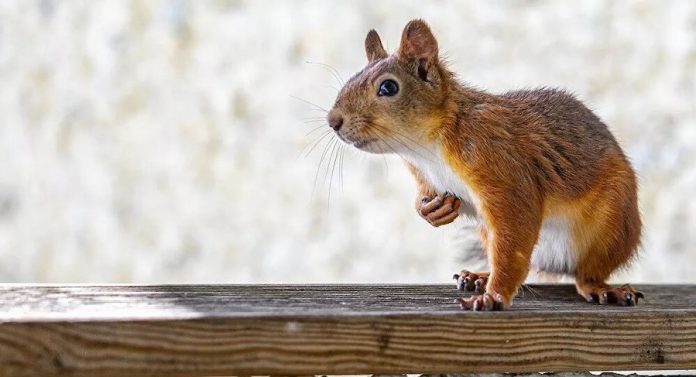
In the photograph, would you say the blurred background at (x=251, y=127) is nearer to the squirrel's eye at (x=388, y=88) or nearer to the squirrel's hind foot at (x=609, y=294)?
the squirrel's hind foot at (x=609, y=294)

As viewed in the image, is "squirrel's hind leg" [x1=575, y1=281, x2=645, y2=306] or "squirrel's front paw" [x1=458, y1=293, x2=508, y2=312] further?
"squirrel's hind leg" [x1=575, y1=281, x2=645, y2=306]

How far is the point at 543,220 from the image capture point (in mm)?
2285

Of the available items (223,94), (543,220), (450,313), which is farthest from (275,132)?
(450,313)

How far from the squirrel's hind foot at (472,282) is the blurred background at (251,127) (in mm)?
3292

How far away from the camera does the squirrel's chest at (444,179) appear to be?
214 cm

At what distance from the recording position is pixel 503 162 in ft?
6.89

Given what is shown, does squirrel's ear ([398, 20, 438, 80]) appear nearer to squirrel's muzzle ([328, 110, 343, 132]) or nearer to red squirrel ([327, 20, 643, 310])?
red squirrel ([327, 20, 643, 310])

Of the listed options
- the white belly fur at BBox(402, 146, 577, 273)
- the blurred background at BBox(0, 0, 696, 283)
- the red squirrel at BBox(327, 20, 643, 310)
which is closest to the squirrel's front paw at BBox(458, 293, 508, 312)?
the red squirrel at BBox(327, 20, 643, 310)

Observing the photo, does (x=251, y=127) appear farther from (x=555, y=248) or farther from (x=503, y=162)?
(x=503, y=162)

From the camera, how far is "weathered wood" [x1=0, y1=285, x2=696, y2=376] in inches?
57.3

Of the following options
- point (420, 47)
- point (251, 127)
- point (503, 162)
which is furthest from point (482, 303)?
point (251, 127)

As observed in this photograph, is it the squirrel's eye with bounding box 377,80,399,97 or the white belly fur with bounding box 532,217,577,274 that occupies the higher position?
the squirrel's eye with bounding box 377,80,399,97

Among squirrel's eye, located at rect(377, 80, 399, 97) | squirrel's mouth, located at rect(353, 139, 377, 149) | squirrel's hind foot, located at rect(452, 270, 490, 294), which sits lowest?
squirrel's hind foot, located at rect(452, 270, 490, 294)

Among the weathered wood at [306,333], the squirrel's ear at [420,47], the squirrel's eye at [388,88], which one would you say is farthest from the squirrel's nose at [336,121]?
the weathered wood at [306,333]
